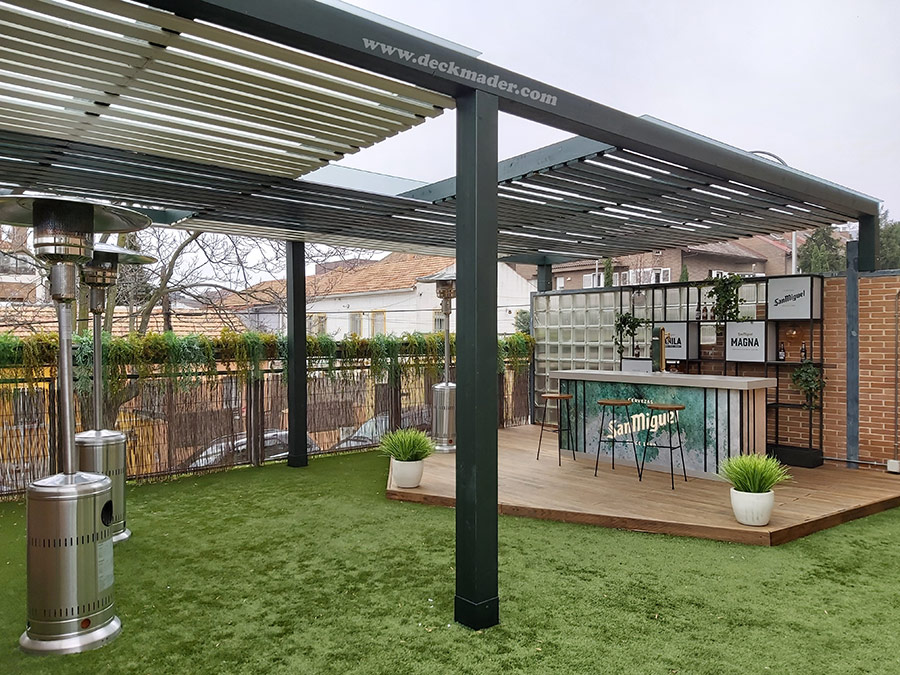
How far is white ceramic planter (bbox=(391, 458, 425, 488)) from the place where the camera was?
631 cm

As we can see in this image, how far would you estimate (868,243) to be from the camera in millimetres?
7129

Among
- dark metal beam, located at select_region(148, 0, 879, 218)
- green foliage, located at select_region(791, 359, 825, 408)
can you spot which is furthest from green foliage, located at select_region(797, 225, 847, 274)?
dark metal beam, located at select_region(148, 0, 879, 218)

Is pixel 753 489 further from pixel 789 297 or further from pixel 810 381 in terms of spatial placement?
pixel 789 297

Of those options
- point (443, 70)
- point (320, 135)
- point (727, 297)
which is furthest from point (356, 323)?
point (443, 70)

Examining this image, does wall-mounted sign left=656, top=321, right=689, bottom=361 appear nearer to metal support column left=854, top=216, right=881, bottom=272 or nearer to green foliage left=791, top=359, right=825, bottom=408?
green foliage left=791, top=359, right=825, bottom=408

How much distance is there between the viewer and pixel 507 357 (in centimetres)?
1065

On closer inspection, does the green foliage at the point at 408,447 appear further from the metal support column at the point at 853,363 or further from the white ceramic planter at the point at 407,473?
the metal support column at the point at 853,363

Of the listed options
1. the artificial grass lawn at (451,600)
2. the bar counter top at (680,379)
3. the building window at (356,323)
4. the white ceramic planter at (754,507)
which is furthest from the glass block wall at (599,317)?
the building window at (356,323)

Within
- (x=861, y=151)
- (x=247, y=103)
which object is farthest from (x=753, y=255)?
(x=247, y=103)

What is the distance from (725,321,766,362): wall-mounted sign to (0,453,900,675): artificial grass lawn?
239cm

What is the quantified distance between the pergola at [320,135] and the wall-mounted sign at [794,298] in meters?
1.18

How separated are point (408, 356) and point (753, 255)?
2366 centimetres

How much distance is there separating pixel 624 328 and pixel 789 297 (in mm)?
2350

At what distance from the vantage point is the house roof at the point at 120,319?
10.8 m
